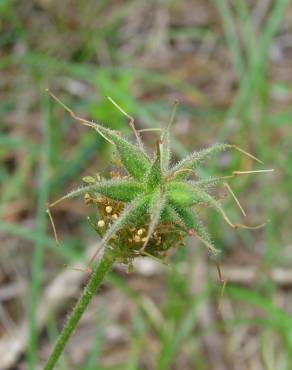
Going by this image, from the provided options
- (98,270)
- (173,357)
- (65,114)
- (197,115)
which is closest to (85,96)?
(65,114)

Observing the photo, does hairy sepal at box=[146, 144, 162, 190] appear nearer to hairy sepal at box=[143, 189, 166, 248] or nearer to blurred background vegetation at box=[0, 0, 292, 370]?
hairy sepal at box=[143, 189, 166, 248]

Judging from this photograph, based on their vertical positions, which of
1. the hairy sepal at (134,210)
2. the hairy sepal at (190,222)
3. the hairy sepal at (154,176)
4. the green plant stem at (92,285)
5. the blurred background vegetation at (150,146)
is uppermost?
the hairy sepal at (154,176)

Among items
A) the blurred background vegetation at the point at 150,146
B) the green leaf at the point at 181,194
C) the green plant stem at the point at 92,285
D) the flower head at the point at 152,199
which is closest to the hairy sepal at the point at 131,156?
the flower head at the point at 152,199

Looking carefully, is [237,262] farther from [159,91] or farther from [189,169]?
[189,169]

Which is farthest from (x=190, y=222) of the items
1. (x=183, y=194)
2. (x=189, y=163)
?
(x=189, y=163)

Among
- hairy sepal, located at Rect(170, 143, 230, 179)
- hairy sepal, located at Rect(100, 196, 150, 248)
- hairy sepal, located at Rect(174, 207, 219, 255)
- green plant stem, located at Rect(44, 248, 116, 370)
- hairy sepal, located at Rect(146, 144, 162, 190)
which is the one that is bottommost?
green plant stem, located at Rect(44, 248, 116, 370)

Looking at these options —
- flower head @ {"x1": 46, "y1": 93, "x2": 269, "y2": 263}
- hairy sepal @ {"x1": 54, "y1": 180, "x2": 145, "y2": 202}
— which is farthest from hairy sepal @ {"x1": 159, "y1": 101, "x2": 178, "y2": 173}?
hairy sepal @ {"x1": 54, "y1": 180, "x2": 145, "y2": 202}

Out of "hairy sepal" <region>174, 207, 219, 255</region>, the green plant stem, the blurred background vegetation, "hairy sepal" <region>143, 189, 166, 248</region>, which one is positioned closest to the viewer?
"hairy sepal" <region>143, 189, 166, 248</region>

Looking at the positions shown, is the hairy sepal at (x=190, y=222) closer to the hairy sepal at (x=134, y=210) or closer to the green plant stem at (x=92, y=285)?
the hairy sepal at (x=134, y=210)
